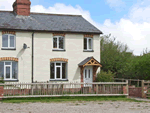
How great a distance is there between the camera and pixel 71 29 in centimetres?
2573

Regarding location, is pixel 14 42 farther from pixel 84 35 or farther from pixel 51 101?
pixel 51 101

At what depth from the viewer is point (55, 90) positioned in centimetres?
1909

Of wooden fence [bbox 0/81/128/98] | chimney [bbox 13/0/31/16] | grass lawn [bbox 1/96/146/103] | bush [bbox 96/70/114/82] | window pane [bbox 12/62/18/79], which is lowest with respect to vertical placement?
grass lawn [bbox 1/96/146/103]

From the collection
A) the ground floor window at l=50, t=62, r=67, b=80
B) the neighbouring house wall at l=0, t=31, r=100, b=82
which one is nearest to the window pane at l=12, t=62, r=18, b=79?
the neighbouring house wall at l=0, t=31, r=100, b=82

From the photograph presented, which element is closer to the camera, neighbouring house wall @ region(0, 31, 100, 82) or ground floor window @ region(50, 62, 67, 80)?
neighbouring house wall @ region(0, 31, 100, 82)

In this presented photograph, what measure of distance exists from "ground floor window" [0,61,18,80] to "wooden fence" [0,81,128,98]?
3940mm

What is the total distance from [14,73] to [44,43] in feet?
12.7

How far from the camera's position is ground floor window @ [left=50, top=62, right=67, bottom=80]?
2528 cm

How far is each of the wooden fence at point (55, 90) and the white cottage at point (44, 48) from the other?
450 cm

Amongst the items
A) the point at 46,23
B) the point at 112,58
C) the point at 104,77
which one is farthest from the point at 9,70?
the point at 112,58

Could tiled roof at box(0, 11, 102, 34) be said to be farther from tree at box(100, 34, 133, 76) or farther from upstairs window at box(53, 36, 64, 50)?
tree at box(100, 34, 133, 76)

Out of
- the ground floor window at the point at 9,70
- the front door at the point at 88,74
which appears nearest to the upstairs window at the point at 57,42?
the front door at the point at 88,74

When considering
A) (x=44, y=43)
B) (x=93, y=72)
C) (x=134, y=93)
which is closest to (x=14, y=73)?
(x=44, y=43)

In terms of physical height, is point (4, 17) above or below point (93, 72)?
above
